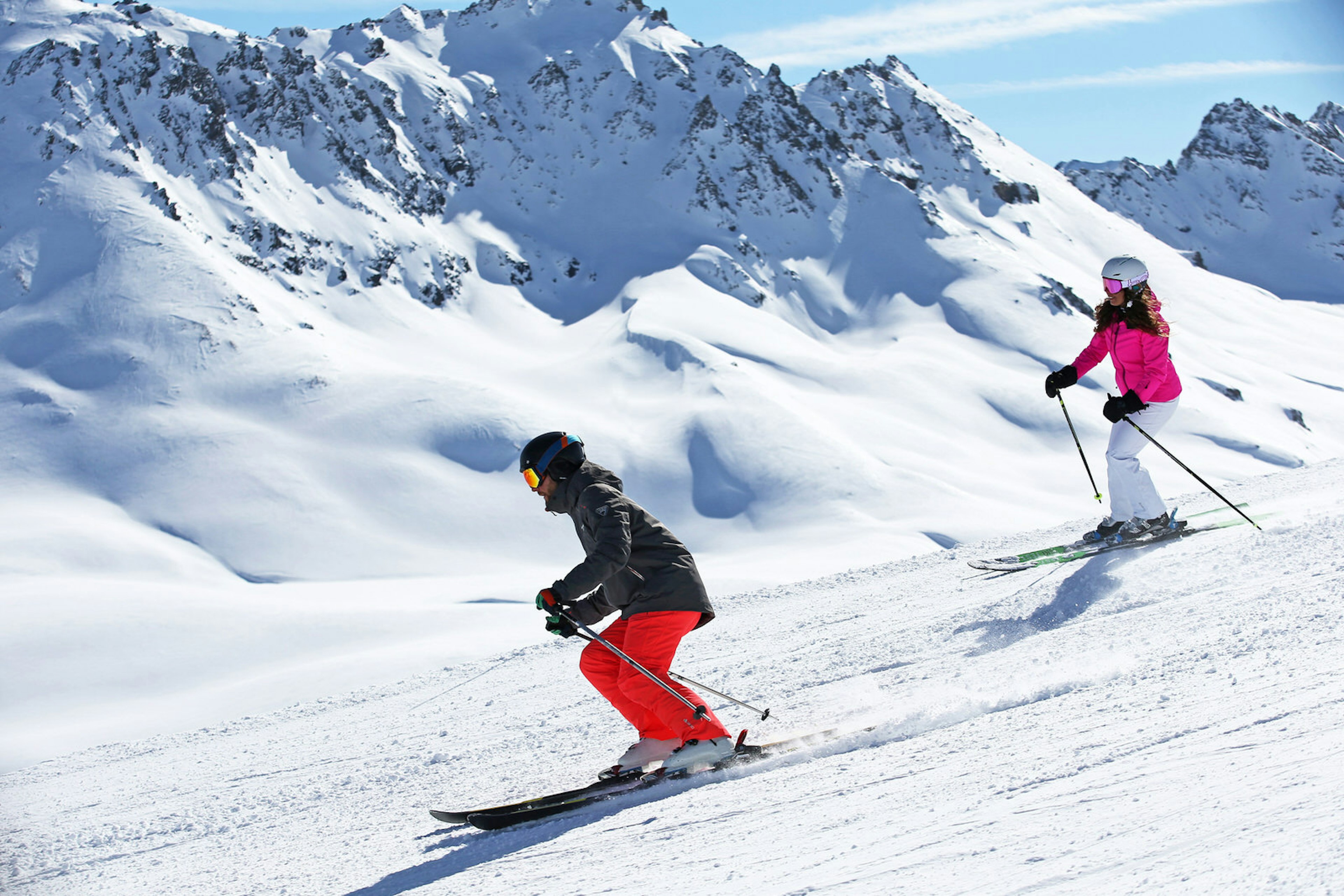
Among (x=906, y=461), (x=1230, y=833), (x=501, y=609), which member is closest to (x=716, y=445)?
(x=906, y=461)

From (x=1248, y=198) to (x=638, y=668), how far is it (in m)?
193

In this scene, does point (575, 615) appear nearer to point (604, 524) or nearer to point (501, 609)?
point (604, 524)

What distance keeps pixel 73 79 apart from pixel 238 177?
12224 millimetres

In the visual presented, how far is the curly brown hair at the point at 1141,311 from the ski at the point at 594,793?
4.06 m

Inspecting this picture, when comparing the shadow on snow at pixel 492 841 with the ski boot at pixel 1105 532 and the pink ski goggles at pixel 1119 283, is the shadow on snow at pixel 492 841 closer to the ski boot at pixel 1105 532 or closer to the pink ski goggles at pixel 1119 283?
the ski boot at pixel 1105 532

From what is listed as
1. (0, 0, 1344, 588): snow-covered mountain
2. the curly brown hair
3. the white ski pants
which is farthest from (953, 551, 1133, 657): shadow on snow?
(0, 0, 1344, 588): snow-covered mountain

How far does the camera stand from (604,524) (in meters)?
4.38

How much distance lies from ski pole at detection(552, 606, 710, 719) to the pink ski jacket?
4026mm

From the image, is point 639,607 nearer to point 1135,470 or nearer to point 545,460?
point 545,460

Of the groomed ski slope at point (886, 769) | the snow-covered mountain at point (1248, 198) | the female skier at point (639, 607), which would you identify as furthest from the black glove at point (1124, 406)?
the snow-covered mountain at point (1248, 198)

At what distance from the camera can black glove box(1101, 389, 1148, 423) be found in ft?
22.4

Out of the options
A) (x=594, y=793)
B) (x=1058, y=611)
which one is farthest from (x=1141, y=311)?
(x=594, y=793)

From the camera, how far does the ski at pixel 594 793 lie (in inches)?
174

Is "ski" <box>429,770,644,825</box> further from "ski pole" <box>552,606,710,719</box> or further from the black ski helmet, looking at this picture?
the black ski helmet
